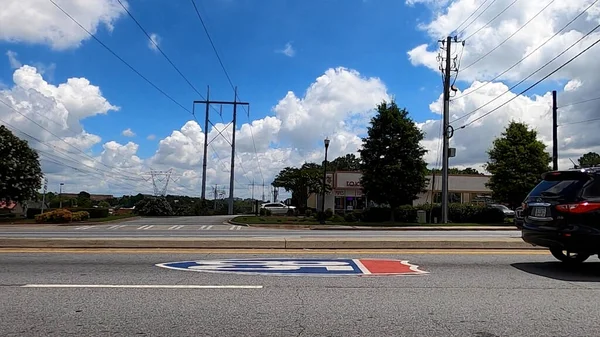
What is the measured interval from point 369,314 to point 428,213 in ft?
108

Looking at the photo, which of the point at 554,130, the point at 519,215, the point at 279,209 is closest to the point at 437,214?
the point at 554,130

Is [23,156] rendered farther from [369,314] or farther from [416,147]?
[369,314]

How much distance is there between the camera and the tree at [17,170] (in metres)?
36.6

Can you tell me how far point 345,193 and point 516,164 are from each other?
1595 cm

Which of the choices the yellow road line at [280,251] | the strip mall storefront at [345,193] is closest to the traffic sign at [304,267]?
the yellow road line at [280,251]

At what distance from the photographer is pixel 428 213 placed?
37.8 m

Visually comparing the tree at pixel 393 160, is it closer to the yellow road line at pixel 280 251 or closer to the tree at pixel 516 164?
the tree at pixel 516 164

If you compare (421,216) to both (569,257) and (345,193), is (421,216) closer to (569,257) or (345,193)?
(345,193)

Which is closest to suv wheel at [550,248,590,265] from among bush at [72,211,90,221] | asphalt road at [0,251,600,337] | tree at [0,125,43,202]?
asphalt road at [0,251,600,337]

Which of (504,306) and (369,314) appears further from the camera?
(504,306)

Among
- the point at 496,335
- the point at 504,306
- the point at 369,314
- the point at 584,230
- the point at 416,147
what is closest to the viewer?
the point at 496,335

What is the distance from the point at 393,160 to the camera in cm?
3584

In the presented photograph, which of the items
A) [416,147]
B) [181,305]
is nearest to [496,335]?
[181,305]

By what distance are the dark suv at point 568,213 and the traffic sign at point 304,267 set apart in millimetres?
2091
